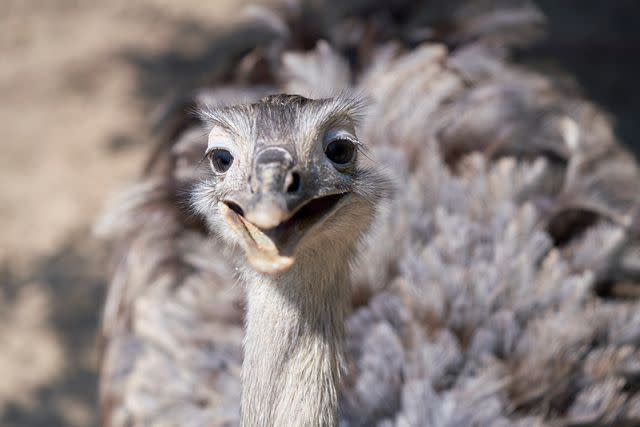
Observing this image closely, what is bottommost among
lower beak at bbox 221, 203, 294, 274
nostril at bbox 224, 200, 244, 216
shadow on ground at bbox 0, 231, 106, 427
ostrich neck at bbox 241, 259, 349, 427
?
shadow on ground at bbox 0, 231, 106, 427

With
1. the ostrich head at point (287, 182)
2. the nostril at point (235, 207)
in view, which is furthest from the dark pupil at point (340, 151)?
the nostril at point (235, 207)

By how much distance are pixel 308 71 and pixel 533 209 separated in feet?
2.87

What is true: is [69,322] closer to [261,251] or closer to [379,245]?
[379,245]

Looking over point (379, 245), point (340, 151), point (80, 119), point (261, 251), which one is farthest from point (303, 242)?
point (80, 119)

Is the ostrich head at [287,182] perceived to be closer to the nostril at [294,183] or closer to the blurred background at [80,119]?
the nostril at [294,183]

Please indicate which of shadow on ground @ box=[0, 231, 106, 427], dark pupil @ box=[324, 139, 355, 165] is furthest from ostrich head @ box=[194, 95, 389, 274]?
shadow on ground @ box=[0, 231, 106, 427]

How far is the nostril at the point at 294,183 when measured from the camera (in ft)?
4.70

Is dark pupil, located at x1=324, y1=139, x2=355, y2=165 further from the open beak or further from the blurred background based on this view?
the blurred background

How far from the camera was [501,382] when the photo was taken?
7.01ft

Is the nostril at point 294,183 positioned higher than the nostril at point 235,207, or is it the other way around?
the nostril at point 294,183

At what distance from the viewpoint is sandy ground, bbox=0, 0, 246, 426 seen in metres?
3.63

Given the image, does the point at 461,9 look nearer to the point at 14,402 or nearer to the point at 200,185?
the point at 200,185

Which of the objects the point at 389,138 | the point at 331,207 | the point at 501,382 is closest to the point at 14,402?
the point at 389,138

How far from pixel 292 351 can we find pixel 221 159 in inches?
15.0
